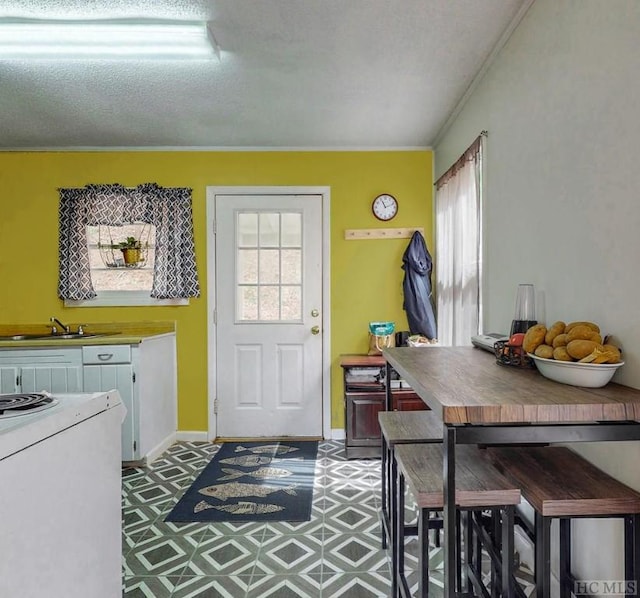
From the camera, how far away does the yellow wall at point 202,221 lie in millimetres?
3734

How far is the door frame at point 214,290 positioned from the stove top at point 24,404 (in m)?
2.44

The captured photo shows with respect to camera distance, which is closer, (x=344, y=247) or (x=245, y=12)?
(x=245, y=12)

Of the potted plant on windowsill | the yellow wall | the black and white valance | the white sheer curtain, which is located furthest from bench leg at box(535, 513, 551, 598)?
the potted plant on windowsill

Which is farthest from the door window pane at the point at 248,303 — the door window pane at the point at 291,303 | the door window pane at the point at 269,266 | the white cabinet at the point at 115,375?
the white cabinet at the point at 115,375

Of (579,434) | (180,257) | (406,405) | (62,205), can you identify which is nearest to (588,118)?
(579,434)

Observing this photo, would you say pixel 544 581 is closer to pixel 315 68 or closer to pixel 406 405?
pixel 406 405

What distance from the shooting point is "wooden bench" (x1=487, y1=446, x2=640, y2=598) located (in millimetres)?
1117

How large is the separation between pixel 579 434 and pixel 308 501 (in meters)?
1.88

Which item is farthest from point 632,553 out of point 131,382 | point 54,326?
point 54,326

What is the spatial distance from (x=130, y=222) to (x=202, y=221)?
58 centimetres

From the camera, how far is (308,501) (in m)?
2.60

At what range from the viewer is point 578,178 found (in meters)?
1.56

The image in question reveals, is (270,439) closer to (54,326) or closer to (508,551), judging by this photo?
(54,326)

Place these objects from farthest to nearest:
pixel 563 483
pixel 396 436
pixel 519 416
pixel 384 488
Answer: pixel 384 488, pixel 396 436, pixel 563 483, pixel 519 416
